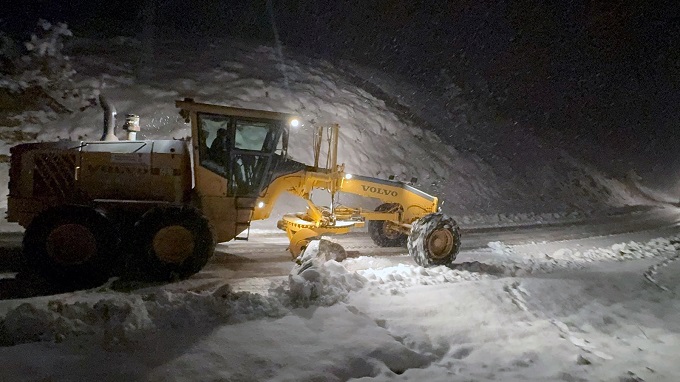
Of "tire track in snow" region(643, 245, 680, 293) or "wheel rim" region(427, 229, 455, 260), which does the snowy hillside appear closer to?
"tire track in snow" region(643, 245, 680, 293)

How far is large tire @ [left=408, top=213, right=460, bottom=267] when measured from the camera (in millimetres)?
9219

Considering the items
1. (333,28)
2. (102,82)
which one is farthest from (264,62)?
(333,28)

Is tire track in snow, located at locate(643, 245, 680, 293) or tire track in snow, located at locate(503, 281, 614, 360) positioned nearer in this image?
tire track in snow, located at locate(503, 281, 614, 360)

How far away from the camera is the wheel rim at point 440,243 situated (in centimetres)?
930

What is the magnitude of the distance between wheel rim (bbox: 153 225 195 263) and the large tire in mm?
3786

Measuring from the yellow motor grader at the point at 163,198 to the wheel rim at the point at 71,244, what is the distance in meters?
0.01

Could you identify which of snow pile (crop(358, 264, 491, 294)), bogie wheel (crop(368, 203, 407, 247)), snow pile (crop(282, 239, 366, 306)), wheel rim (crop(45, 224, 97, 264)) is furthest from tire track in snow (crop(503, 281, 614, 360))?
wheel rim (crop(45, 224, 97, 264))

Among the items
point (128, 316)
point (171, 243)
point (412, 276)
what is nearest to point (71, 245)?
point (171, 243)

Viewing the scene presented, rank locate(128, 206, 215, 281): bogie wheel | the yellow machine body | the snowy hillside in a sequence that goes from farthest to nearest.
→ the snowy hillside
the yellow machine body
locate(128, 206, 215, 281): bogie wheel

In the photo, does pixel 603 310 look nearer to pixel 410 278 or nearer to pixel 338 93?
pixel 410 278

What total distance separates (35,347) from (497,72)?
106 ft

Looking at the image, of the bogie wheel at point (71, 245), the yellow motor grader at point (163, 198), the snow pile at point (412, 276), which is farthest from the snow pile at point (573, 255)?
the bogie wheel at point (71, 245)

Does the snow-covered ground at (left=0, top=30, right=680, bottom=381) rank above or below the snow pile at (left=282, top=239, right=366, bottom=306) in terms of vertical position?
below

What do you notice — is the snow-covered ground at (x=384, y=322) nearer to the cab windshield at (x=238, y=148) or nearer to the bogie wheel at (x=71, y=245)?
the bogie wheel at (x=71, y=245)
